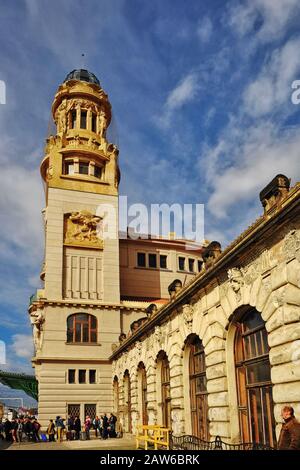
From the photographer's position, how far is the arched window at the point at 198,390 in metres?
15.9

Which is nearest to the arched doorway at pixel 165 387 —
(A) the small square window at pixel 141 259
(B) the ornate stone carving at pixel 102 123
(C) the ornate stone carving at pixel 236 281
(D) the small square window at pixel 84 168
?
(C) the ornate stone carving at pixel 236 281

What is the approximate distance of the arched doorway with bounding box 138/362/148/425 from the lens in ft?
78.4

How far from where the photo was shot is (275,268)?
37.5 ft

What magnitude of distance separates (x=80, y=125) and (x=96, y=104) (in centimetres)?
313

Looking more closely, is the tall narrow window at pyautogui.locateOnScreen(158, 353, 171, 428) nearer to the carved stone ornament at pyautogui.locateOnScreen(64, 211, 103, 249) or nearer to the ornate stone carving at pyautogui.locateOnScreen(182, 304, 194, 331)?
the ornate stone carving at pyautogui.locateOnScreen(182, 304, 194, 331)

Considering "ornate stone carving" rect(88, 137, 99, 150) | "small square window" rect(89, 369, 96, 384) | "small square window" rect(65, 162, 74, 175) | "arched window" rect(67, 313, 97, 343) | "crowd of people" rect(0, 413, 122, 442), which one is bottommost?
"crowd of people" rect(0, 413, 122, 442)

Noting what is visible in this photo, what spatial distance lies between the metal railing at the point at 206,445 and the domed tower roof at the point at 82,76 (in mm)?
40813

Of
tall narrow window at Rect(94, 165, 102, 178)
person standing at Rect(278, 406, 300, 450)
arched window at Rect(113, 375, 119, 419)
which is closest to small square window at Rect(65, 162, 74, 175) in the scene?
tall narrow window at Rect(94, 165, 102, 178)

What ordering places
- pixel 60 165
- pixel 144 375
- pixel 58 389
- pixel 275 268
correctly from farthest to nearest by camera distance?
1. pixel 60 165
2. pixel 58 389
3. pixel 144 375
4. pixel 275 268

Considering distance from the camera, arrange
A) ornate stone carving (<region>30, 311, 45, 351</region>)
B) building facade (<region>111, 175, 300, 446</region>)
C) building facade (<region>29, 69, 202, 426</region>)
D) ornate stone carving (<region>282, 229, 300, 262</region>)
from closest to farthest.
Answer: ornate stone carving (<region>282, 229, 300, 262</region>), building facade (<region>111, 175, 300, 446</region>), building facade (<region>29, 69, 202, 426</region>), ornate stone carving (<region>30, 311, 45, 351</region>)

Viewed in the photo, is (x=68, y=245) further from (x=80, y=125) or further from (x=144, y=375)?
(x=144, y=375)

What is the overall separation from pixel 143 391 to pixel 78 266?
51.5 ft

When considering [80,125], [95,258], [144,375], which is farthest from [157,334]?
[80,125]

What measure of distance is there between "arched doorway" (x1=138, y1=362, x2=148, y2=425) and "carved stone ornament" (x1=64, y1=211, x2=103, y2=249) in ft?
52.7
